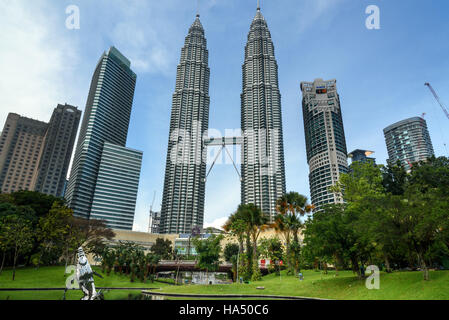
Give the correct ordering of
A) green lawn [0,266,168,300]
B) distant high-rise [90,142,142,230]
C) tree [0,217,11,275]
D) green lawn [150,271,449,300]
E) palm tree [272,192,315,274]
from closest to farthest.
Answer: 1. green lawn [150,271,449,300]
2. green lawn [0,266,168,300]
3. tree [0,217,11,275]
4. palm tree [272,192,315,274]
5. distant high-rise [90,142,142,230]

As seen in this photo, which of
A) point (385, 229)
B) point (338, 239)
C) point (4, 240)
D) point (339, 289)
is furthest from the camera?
point (4, 240)

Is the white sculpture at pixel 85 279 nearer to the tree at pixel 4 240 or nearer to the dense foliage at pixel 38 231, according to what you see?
the dense foliage at pixel 38 231

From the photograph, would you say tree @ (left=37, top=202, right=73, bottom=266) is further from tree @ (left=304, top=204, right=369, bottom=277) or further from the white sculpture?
tree @ (left=304, top=204, right=369, bottom=277)

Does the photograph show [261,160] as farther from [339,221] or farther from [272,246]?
[339,221]

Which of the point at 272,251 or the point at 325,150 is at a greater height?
the point at 325,150

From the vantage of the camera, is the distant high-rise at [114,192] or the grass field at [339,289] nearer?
the grass field at [339,289]

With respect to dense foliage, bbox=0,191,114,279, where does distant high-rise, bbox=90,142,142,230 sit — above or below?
above

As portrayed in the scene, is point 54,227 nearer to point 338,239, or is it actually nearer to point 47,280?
point 47,280

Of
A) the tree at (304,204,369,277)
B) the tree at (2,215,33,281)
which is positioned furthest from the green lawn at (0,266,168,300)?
the tree at (304,204,369,277)

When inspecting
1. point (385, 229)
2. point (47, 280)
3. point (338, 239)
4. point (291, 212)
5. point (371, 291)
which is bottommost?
point (47, 280)

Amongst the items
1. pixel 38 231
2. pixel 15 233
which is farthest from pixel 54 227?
pixel 15 233

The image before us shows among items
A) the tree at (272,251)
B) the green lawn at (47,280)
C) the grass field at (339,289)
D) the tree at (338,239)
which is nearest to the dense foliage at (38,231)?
the green lawn at (47,280)
